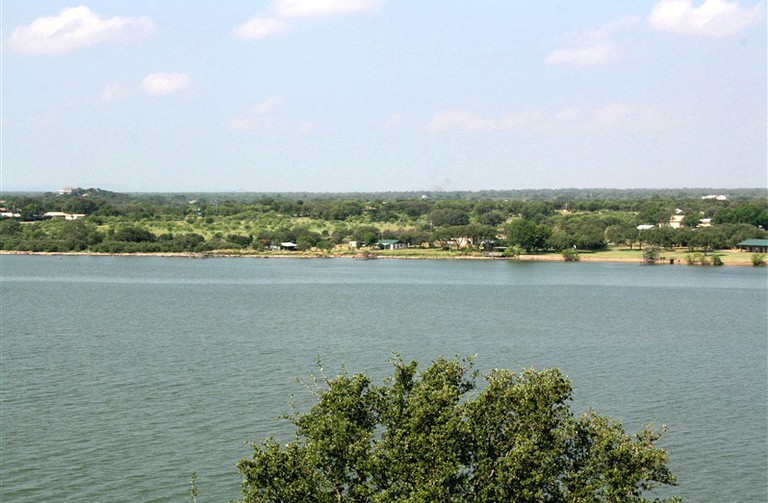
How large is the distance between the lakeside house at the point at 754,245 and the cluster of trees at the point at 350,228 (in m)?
1.02

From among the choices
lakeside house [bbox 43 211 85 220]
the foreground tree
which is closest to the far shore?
lakeside house [bbox 43 211 85 220]

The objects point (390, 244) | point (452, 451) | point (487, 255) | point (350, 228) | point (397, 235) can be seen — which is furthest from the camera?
point (350, 228)

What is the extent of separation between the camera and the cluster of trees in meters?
107

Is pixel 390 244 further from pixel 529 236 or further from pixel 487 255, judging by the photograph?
pixel 529 236

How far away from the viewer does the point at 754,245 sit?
103m

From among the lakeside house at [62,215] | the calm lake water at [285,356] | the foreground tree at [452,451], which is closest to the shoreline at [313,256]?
the calm lake water at [285,356]

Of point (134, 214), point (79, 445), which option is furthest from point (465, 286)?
point (134, 214)

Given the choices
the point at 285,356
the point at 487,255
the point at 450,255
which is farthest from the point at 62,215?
the point at 285,356

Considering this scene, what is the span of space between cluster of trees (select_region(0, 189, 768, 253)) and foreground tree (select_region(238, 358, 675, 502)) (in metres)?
90.7

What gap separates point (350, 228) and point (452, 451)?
364ft

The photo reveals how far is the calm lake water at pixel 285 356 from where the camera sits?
77.5ft

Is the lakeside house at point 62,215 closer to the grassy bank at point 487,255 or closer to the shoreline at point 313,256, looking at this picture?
the shoreline at point 313,256

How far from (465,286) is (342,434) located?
57.1 metres

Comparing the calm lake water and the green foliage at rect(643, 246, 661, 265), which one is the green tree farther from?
the calm lake water
